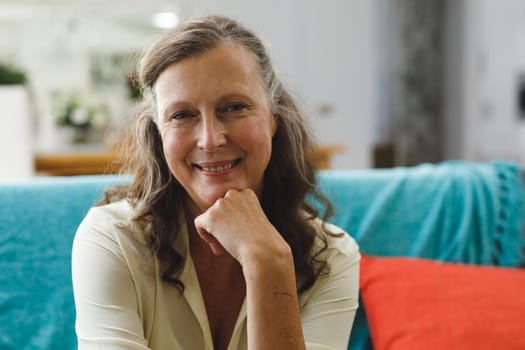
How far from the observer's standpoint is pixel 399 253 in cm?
146

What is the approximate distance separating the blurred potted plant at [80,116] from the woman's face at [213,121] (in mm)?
2773

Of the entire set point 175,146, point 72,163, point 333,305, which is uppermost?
point 175,146

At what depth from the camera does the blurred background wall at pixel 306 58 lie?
12.5ft

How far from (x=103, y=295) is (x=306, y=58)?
345 centimetres

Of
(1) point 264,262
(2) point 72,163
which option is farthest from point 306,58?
(1) point 264,262

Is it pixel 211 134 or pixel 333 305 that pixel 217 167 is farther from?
pixel 333 305

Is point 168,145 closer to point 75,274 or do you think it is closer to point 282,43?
point 75,274

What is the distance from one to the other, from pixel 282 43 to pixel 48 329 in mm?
3246

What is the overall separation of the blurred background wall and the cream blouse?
237 centimetres

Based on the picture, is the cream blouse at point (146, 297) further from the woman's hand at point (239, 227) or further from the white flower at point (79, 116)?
the white flower at point (79, 116)

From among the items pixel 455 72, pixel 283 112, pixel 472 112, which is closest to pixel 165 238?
pixel 283 112

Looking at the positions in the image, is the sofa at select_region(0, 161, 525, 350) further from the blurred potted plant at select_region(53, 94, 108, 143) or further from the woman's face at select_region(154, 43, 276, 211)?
the blurred potted plant at select_region(53, 94, 108, 143)

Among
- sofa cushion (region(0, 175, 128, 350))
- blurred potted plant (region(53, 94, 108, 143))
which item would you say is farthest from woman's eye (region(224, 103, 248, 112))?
blurred potted plant (region(53, 94, 108, 143))

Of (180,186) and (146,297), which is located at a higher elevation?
Answer: (180,186)
